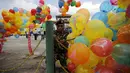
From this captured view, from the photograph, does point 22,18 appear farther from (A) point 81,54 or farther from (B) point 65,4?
(A) point 81,54

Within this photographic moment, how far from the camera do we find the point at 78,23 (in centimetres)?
554

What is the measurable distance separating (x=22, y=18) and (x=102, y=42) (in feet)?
36.1

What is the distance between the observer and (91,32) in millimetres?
4820

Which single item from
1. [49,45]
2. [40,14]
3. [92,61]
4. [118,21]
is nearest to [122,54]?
[118,21]

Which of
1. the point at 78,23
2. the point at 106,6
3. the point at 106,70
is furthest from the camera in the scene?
the point at 106,6

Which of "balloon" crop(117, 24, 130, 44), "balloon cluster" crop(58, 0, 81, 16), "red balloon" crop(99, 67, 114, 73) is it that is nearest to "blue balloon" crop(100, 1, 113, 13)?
"red balloon" crop(99, 67, 114, 73)

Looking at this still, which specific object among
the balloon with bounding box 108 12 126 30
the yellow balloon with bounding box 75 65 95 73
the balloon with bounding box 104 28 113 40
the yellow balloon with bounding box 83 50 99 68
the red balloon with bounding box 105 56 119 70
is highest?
the balloon with bounding box 108 12 126 30

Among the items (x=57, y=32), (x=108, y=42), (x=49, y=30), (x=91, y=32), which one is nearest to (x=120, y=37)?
(x=108, y=42)

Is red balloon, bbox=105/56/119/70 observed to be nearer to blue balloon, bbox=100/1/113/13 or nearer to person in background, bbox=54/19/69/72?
blue balloon, bbox=100/1/113/13

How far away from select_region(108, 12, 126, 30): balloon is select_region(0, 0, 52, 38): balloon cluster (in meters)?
9.25

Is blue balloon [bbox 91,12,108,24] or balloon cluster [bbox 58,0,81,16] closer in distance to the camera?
blue balloon [bbox 91,12,108,24]

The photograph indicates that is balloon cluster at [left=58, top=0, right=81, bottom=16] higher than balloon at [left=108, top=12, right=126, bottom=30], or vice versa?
balloon cluster at [left=58, top=0, right=81, bottom=16]

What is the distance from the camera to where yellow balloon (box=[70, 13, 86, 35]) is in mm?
5488

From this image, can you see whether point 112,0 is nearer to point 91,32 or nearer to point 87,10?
point 87,10
